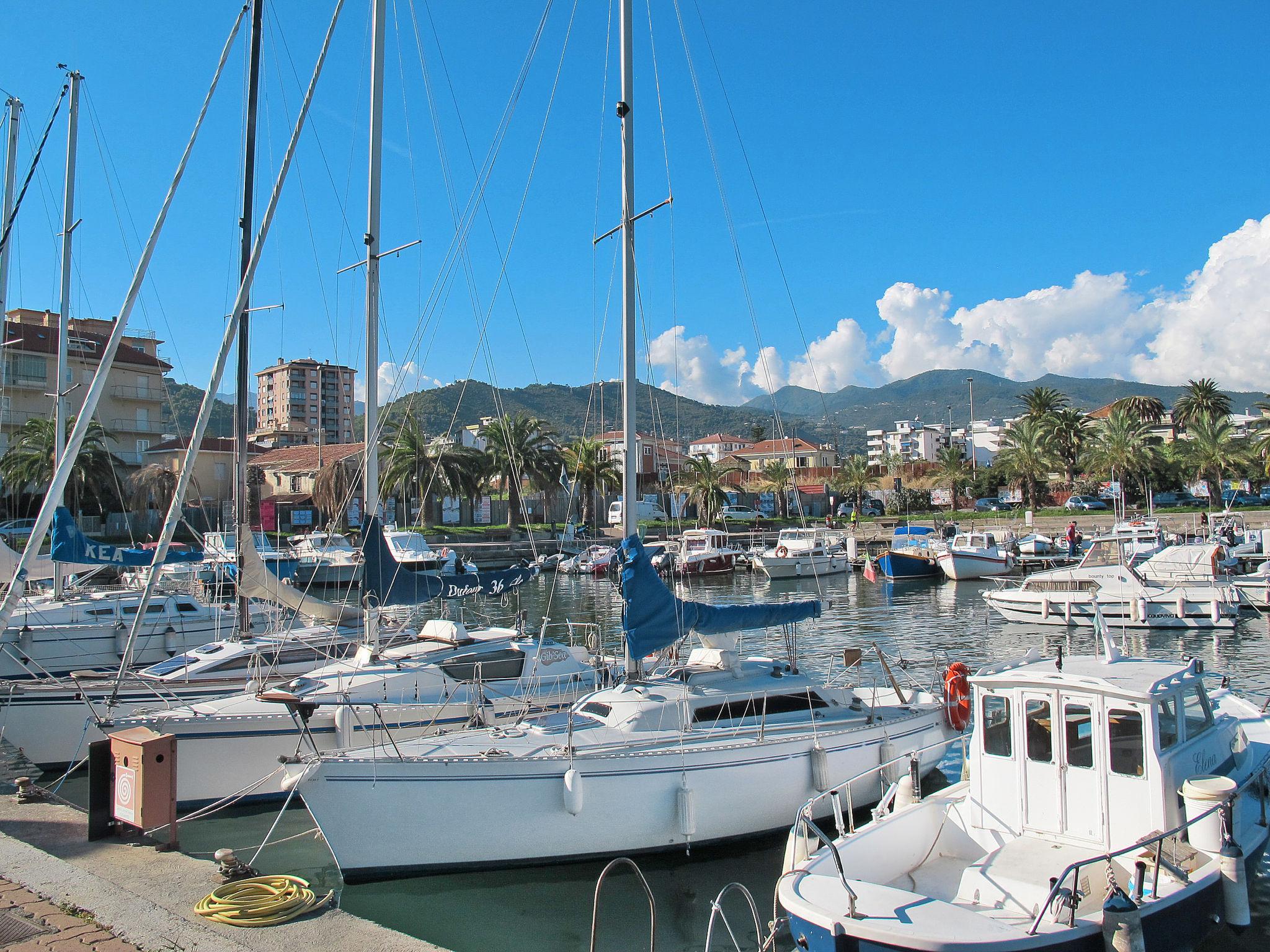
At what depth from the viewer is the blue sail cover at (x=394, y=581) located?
55.8 feet

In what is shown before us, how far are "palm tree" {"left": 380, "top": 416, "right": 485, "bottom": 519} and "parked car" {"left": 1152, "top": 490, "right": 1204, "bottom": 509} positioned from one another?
200 feet

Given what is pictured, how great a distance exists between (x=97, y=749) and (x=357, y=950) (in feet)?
16.9

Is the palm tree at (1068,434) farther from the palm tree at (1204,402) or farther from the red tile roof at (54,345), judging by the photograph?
the red tile roof at (54,345)

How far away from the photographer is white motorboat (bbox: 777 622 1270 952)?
7.55 meters

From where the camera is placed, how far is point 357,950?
282 inches

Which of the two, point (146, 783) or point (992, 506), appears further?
point (992, 506)

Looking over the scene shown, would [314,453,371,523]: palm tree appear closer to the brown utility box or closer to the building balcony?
the building balcony

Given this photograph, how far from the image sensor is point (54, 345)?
63.2m

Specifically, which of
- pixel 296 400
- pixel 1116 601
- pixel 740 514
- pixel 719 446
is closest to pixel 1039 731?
pixel 1116 601

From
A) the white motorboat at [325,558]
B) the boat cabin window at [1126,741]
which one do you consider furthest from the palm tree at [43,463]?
the boat cabin window at [1126,741]

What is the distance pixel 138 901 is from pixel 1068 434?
257 feet

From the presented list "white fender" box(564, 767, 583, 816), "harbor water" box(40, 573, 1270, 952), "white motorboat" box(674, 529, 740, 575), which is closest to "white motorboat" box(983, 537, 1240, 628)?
Result: "harbor water" box(40, 573, 1270, 952)

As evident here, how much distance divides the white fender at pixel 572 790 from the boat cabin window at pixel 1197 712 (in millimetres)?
7108

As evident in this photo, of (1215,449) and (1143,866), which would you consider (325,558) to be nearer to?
(1143,866)
